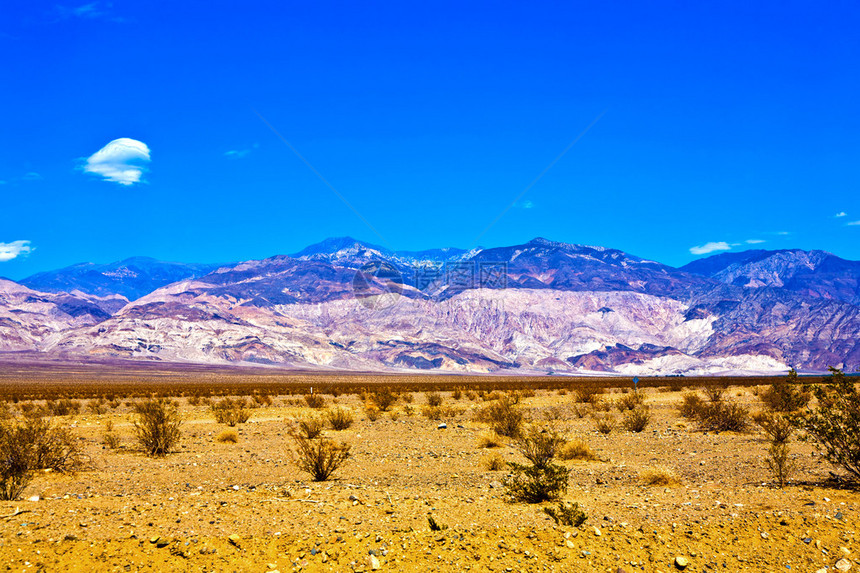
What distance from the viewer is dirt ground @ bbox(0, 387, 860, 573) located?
254 inches

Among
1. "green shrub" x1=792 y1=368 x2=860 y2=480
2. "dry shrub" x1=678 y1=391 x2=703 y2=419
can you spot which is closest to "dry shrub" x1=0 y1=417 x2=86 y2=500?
"green shrub" x1=792 y1=368 x2=860 y2=480

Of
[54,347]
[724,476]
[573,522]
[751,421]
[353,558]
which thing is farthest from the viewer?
[54,347]

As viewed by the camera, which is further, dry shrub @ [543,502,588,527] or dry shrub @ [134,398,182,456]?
dry shrub @ [134,398,182,456]

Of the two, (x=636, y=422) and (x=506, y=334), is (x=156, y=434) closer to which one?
(x=636, y=422)

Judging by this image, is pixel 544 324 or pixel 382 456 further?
pixel 544 324

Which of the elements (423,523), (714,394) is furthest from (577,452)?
(714,394)

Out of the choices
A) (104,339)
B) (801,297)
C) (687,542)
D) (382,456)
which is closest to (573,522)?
(687,542)

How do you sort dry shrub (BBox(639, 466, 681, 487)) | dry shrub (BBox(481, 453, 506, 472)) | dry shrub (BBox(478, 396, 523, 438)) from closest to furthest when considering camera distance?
dry shrub (BBox(639, 466, 681, 487)) < dry shrub (BBox(481, 453, 506, 472)) < dry shrub (BBox(478, 396, 523, 438))

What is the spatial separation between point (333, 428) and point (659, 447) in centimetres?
1148

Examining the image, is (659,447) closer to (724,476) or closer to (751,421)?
(724,476)

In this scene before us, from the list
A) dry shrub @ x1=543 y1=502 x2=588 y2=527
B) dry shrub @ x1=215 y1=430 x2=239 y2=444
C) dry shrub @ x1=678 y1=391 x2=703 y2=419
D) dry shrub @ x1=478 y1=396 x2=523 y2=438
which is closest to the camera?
dry shrub @ x1=543 y1=502 x2=588 y2=527

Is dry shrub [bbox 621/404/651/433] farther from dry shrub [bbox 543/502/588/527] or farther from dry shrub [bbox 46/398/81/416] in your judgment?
dry shrub [bbox 46/398/81/416]

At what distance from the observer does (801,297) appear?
17200cm

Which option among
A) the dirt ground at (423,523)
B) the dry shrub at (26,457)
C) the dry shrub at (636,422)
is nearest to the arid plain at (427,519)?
the dirt ground at (423,523)
